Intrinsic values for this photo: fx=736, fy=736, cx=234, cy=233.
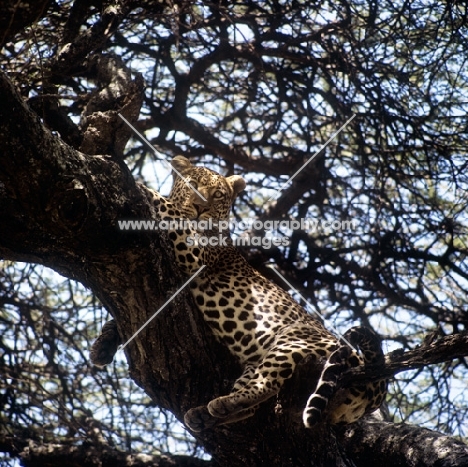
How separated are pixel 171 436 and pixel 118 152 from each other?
2.89 m

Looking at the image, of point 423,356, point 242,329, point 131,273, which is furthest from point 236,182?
point 423,356

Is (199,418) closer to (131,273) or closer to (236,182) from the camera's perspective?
(131,273)

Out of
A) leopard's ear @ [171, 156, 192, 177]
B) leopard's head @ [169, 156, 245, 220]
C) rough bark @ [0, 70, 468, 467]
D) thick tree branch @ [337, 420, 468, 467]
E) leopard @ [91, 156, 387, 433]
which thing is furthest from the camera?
leopard's ear @ [171, 156, 192, 177]

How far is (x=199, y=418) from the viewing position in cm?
384

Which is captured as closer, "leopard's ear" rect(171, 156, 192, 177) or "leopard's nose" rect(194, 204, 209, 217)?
"leopard's nose" rect(194, 204, 209, 217)

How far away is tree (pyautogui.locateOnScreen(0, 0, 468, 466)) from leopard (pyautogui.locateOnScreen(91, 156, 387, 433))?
0.16 meters

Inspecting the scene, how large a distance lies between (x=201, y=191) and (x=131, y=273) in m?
1.62

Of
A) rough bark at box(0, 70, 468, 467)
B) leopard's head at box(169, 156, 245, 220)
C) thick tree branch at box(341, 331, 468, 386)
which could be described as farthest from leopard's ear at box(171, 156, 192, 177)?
thick tree branch at box(341, 331, 468, 386)

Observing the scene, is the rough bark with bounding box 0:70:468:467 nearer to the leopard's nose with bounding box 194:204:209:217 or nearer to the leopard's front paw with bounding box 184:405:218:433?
the leopard's front paw with bounding box 184:405:218:433

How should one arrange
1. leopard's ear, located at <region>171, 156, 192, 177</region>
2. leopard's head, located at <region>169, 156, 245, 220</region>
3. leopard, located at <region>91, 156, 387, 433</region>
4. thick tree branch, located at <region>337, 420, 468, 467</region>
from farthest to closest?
leopard's ear, located at <region>171, 156, 192, 177</region> → leopard's head, located at <region>169, 156, 245, 220</region> → thick tree branch, located at <region>337, 420, 468, 467</region> → leopard, located at <region>91, 156, 387, 433</region>

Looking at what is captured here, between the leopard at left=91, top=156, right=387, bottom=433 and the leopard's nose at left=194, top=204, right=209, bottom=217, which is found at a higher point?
the leopard's nose at left=194, top=204, right=209, bottom=217

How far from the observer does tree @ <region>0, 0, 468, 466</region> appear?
3631mm

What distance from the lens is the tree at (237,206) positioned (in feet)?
11.9

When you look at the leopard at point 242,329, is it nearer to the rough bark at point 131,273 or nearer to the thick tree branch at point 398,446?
the rough bark at point 131,273
